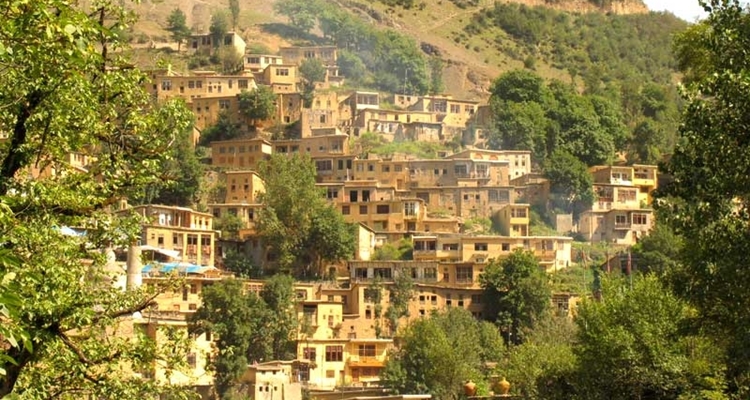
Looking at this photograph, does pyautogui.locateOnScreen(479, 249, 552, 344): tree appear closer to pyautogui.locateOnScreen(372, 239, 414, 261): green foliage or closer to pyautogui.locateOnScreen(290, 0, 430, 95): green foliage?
pyautogui.locateOnScreen(372, 239, 414, 261): green foliage

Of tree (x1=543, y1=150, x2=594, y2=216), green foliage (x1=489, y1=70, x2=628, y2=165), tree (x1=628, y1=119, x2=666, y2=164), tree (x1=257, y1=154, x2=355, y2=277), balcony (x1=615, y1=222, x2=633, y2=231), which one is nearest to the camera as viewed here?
tree (x1=257, y1=154, x2=355, y2=277)

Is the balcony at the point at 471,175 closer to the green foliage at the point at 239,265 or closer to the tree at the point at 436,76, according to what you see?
the green foliage at the point at 239,265

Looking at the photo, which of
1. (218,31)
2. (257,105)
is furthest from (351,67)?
(257,105)

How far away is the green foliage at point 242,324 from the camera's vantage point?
202 feet

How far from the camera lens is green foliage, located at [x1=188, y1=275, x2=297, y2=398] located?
61531 millimetres

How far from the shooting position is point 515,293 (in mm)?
71375

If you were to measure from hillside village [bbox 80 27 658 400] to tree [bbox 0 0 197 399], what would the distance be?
38.6m

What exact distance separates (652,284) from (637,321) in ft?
6.05

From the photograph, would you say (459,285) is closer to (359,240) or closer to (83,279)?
(359,240)

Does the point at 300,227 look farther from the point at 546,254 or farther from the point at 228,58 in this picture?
the point at 228,58

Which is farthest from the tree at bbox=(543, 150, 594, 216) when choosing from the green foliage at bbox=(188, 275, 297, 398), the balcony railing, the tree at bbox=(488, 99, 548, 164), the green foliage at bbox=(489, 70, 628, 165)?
the green foliage at bbox=(188, 275, 297, 398)

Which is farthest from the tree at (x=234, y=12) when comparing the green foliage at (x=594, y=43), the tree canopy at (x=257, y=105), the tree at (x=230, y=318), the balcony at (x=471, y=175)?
the tree at (x=230, y=318)

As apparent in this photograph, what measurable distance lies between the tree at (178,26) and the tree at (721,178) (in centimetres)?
9893

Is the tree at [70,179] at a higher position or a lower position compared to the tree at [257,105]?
lower
